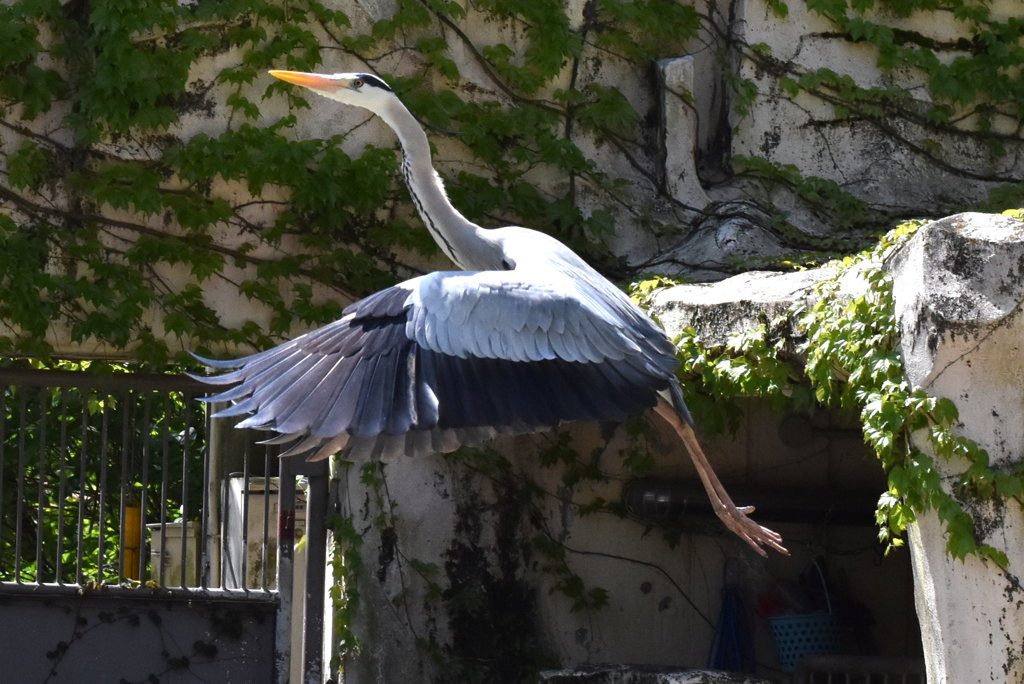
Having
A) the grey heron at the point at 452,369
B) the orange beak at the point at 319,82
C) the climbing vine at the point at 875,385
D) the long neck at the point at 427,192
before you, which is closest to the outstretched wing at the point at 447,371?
the grey heron at the point at 452,369

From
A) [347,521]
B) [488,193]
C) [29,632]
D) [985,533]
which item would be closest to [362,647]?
[347,521]

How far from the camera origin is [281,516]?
619 cm

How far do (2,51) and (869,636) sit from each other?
4464 millimetres

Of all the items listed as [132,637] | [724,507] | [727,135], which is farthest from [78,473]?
[724,507]

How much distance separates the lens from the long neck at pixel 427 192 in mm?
5457

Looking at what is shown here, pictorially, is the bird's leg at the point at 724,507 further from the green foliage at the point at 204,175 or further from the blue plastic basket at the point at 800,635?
the green foliage at the point at 204,175

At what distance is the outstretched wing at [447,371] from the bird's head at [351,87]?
3.94 ft

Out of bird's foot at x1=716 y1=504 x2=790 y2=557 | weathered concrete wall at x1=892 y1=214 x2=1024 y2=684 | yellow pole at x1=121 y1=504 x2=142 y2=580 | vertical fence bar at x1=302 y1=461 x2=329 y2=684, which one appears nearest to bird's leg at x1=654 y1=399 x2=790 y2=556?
bird's foot at x1=716 y1=504 x2=790 y2=557

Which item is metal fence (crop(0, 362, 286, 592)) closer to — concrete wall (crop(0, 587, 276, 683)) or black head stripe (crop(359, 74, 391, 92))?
concrete wall (crop(0, 587, 276, 683))

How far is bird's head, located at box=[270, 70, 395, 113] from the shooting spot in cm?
547

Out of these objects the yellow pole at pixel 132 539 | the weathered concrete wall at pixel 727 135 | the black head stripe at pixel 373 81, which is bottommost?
the yellow pole at pixel 132 539

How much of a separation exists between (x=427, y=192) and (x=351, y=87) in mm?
484

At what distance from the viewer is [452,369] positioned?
4.24 metres

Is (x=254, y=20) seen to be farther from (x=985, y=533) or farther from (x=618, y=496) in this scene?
(x=985, y=533)
